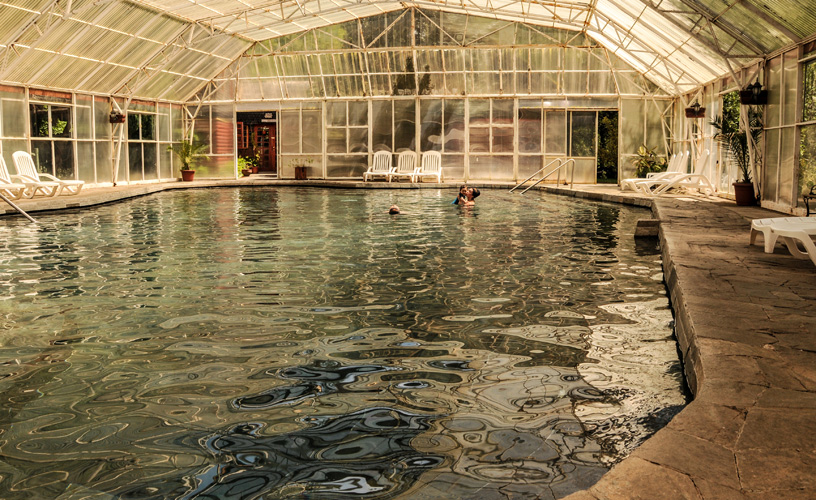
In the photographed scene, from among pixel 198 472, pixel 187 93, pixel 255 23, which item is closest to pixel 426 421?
pixel 198 472

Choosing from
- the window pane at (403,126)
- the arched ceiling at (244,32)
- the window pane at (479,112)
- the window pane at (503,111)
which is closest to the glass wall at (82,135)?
the arched ceiling at (244,32)

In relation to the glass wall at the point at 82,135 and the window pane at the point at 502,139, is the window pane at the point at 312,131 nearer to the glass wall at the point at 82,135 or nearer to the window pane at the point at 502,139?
the glass wall at the point at 82,135

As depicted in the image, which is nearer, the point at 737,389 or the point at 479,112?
the point at 737,389

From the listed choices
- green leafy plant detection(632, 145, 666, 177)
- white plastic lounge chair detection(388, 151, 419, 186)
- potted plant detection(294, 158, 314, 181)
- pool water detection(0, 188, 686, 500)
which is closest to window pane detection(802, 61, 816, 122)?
pool water detection(0, 188, 686, 500)

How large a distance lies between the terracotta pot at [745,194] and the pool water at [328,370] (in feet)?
19.1

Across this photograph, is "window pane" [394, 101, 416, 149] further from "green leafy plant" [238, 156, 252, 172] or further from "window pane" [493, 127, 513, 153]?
"green leafy plant" [238, 156, 252, 172]

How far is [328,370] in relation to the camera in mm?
4426

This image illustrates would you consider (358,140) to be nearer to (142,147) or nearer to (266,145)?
(142,147)

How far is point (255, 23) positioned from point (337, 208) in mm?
9536

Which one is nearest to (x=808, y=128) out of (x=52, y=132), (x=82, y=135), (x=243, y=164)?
(x=52, y=132)

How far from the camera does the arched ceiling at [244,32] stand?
13562 millimetres

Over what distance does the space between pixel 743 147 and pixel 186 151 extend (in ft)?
55.3

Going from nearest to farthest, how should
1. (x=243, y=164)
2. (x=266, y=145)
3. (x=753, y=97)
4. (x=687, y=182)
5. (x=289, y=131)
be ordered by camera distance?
(x=753, y=97), (x=687, y=182), (x=289, y=131), (x=243, y=164), (x=266, y=145)

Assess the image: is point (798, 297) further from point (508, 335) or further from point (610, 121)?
point (610, 121)
